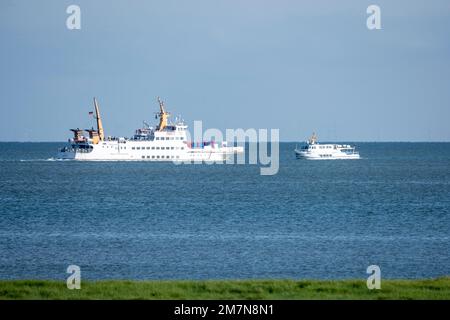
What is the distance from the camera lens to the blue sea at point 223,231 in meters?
28.1

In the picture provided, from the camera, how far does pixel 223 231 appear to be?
40250 mm

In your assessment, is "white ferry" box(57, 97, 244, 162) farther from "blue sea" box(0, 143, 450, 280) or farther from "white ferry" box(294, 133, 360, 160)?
"blue sea" box(0, 143, 450, 280)

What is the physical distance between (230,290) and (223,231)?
21.7 meters

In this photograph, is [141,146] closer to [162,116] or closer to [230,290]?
[162,116]

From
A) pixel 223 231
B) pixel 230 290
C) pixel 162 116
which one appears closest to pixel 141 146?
pixel 162 116

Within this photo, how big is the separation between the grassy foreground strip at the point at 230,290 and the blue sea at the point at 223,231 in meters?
6.47

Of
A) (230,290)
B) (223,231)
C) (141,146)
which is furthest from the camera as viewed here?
(141,146)

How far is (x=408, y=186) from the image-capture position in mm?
80500

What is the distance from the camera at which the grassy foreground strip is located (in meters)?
17.6

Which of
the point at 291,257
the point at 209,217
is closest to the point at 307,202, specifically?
the point at 209,217

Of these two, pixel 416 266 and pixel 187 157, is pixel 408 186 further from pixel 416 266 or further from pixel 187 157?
pixel 187 157

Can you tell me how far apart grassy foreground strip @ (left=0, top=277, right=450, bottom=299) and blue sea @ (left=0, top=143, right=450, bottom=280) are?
647cm

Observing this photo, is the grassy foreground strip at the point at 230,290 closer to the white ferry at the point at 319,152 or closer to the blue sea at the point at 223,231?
the blue sea at the point at 223,231

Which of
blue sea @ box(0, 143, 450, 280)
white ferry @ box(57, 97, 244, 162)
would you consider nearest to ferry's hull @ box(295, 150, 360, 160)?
white ferry @ box(57, 97, 244, 162)
